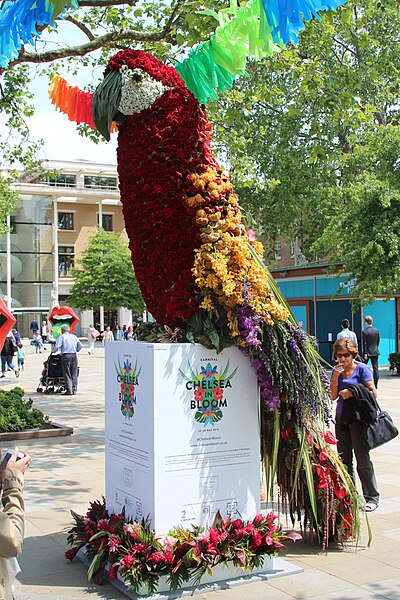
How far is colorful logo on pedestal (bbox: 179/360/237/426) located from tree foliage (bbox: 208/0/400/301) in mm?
7192

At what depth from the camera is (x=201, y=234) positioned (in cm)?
519

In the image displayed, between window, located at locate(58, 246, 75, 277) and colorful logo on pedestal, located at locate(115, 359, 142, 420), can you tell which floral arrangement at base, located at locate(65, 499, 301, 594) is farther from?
window, located at locate(58, 246, 75, 277)

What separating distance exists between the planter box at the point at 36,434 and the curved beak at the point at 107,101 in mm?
6260

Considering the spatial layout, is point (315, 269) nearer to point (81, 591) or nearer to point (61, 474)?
point (61, 474)

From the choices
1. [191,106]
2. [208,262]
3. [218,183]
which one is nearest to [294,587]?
[208,262]

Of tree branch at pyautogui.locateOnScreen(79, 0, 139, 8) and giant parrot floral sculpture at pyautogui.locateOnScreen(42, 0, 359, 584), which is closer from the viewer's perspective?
giant parrot floral sculpture at pyautogui.locateOnScreen(42, 0, 359, 584)

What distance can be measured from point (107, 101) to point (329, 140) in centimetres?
2156

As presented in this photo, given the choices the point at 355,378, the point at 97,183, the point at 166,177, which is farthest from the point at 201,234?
the point at 97,183

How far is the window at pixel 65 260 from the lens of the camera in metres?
65.6

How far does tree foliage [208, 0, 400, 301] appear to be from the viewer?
12.7 metres

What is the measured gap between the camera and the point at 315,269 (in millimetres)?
26062

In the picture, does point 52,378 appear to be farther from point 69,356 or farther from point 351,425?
point 351,425

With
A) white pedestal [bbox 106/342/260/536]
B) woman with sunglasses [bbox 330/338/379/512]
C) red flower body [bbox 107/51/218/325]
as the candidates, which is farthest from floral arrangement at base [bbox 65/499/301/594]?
woman with sunglasses [bbox 330/338/379/512]

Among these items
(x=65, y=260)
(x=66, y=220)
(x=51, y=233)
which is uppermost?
(x=66, y=220)
